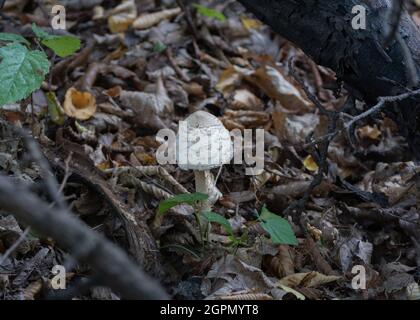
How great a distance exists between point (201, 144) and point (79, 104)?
52.6 inches

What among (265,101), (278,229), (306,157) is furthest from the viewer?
(265,101)

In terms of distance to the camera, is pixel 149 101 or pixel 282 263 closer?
pixel 282 263

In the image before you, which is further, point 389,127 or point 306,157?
point 389,127

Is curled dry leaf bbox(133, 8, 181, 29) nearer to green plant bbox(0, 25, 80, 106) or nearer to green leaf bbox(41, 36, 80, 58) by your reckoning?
green leaf bbox(41, 36, 80, 58)

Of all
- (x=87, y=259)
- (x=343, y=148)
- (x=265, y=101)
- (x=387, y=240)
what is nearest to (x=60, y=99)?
(x=265, y=101)

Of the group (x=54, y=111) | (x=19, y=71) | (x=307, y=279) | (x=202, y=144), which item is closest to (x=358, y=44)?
(x=202, y=144)

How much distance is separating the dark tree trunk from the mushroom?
2.09 ft

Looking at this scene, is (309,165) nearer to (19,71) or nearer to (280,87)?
(280,87)

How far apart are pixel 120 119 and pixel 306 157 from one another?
121cm

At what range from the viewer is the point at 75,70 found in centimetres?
396

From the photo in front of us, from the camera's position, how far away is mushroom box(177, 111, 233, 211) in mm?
2471

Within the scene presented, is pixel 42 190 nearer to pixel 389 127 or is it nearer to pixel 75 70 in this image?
pixel 75 70

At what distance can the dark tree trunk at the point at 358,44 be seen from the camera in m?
2.56

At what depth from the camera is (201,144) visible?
2473mm
